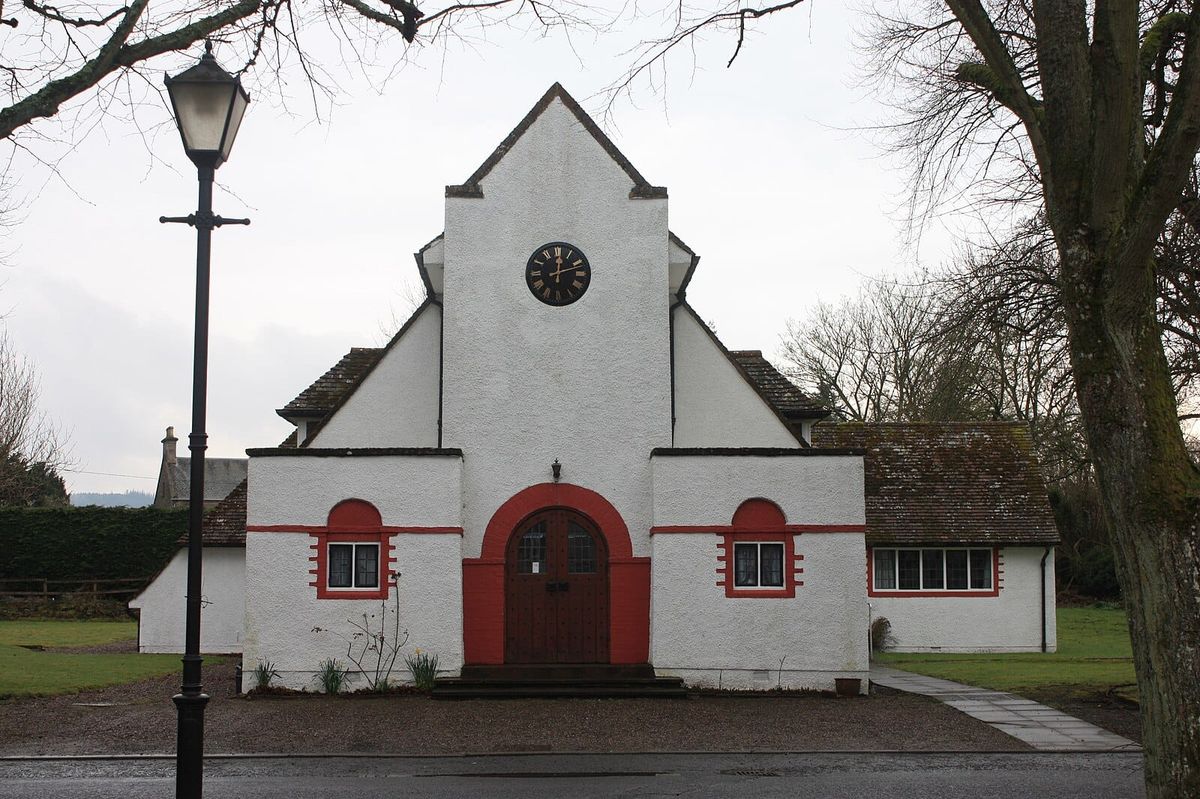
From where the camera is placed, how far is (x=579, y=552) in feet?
65.3

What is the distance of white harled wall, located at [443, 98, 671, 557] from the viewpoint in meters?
19.8

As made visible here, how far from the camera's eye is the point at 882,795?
10906 mm

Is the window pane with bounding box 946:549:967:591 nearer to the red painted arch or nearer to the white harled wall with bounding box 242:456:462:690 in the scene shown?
the red painted arch

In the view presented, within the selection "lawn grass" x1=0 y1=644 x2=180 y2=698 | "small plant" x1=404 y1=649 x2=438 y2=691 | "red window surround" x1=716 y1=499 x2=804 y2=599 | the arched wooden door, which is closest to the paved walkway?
"red window surround" x1=716 y1=499 x2=804 y2=599

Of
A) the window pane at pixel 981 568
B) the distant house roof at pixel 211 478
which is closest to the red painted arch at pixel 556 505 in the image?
the window pane at pixel 981 568

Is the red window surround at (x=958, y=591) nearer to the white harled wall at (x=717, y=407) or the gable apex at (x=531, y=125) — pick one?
the white harled wall at (x=717, y=407)

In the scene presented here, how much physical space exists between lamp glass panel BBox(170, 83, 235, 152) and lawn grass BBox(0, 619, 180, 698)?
43.7ft

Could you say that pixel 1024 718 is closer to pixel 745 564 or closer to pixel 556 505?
pixel 745 564

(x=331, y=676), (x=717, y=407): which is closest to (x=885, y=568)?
(x=717, y=407)

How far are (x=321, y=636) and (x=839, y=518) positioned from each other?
8.39m

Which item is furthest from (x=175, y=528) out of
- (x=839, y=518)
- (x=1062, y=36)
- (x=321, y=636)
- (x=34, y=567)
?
(x=1062, y=36)

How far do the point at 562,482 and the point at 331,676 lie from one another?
4.72 m

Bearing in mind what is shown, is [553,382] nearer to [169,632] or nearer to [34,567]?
[169,632]

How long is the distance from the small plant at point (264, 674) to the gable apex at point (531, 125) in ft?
26.6
